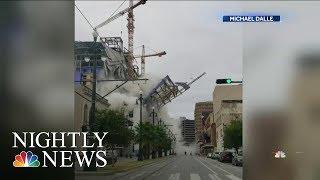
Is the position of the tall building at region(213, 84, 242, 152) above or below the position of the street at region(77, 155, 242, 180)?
above

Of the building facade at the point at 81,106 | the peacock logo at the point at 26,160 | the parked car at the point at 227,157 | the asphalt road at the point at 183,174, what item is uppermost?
the building facade at the point at 81,106

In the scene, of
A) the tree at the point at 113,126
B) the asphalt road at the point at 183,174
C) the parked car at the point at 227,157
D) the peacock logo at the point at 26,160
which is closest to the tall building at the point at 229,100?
the peacock logo at the point at 26,160

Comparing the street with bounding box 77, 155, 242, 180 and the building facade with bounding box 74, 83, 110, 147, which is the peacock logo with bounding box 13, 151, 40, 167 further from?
the street with bounding box 77, 155, 242, 180

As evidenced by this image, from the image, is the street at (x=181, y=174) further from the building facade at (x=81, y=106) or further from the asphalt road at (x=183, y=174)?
the building facade at (x=81, y=106)

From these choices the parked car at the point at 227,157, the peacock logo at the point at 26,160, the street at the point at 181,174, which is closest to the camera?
the peacock logo at the point at 26,160

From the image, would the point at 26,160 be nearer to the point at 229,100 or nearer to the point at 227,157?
the point at 229,100

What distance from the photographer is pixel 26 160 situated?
8.80 m

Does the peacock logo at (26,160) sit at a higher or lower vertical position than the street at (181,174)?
higher

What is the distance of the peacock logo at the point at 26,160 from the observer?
28.7ft

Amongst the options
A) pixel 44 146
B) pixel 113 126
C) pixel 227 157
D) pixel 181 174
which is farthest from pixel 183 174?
pixel 227 157

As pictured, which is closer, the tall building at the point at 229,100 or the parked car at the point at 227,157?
the tall building at the point at 229,100

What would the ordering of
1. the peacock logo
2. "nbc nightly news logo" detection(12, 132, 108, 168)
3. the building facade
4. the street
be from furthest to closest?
the street
the building facade
the peacock logo
"nbc nightly news logo" detection(12, 132, 108, 168)

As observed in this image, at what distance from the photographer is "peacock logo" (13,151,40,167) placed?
874cm

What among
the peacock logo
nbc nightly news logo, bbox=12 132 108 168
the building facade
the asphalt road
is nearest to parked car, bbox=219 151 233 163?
the asphalt road
